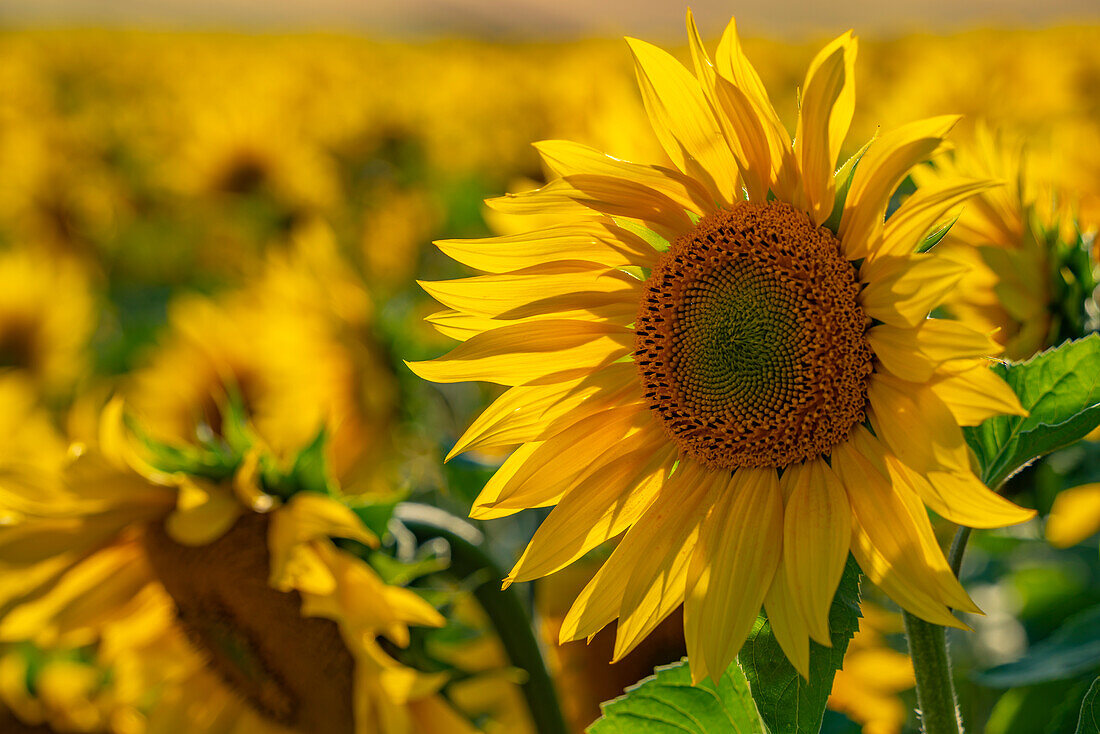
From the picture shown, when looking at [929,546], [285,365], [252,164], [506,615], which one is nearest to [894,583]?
[929,546]

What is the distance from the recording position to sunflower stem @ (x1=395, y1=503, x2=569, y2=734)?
4.61ft

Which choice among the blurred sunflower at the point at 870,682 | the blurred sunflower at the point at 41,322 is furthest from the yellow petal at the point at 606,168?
the blurred sunflower at the point at 41,322

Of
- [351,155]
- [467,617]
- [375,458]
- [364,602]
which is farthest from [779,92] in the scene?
[364,602]

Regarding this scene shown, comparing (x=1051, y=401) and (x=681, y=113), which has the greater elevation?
(x=681, y=113)

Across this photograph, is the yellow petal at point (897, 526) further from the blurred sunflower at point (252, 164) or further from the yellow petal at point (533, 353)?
the blurred sunflower at point (252, 164)

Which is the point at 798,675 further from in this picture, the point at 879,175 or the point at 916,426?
the point at 879,175

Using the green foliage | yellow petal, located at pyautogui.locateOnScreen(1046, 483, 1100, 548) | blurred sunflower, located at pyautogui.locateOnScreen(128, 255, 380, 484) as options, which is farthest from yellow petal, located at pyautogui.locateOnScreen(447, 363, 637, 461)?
blurred sunflower, located at pyautogui.locateOnScreen(128, 255, 380, 484)

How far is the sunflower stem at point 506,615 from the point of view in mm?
1405

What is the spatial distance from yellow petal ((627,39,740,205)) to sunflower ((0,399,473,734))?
22.7 inches

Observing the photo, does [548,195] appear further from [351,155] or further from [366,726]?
[351,155]

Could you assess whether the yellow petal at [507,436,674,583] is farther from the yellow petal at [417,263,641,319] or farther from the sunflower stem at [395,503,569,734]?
the sunflower stem at [395,503,569,734]

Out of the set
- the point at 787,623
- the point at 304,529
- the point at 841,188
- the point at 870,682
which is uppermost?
the point at 841,188

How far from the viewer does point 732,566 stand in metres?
0.95

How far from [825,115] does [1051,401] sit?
12.0 inches
